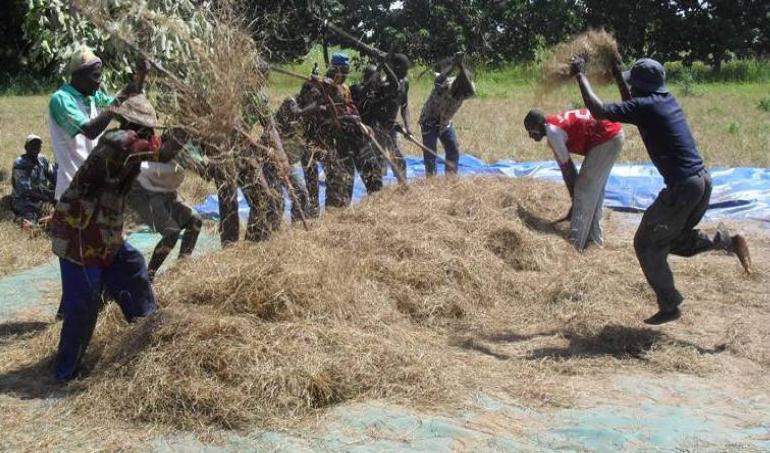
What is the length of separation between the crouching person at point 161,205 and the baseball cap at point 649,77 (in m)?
2.65

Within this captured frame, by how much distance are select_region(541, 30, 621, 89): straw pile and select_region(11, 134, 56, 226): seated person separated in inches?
176

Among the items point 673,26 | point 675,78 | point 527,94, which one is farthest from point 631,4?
point 527,94

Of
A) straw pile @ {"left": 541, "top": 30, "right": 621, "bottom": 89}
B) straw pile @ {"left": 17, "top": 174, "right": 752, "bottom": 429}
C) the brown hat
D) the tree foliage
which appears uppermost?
the tree foliage

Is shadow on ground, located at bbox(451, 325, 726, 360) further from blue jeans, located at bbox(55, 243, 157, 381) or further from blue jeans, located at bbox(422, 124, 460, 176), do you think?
blue jeans, located at bbox(422, 124, 460, 176)

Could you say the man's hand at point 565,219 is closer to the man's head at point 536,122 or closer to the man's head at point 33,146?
the man's head at point 536,122

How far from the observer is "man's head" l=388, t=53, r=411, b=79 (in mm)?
8133

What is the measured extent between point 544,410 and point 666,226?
1.49 m

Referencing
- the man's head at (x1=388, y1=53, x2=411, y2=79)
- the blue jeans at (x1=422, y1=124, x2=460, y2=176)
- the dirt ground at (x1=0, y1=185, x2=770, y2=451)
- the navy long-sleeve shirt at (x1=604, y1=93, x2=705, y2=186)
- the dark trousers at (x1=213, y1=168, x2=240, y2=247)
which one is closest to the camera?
the dirt ground at (x1=0, y1=185, x2=770, y2=451)

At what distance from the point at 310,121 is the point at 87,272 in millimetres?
3213

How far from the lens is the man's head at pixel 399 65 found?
8133 mm

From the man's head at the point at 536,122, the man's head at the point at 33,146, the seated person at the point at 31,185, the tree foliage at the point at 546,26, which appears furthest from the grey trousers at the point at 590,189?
the tree foliage at the point at 546,26

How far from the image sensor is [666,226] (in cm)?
483

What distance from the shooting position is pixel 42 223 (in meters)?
7.50

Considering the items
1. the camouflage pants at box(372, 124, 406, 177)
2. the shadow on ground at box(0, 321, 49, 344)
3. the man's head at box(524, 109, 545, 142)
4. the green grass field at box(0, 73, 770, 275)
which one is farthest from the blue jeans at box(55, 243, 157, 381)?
the camouflage pants at box(372, 124, 406, 177)
